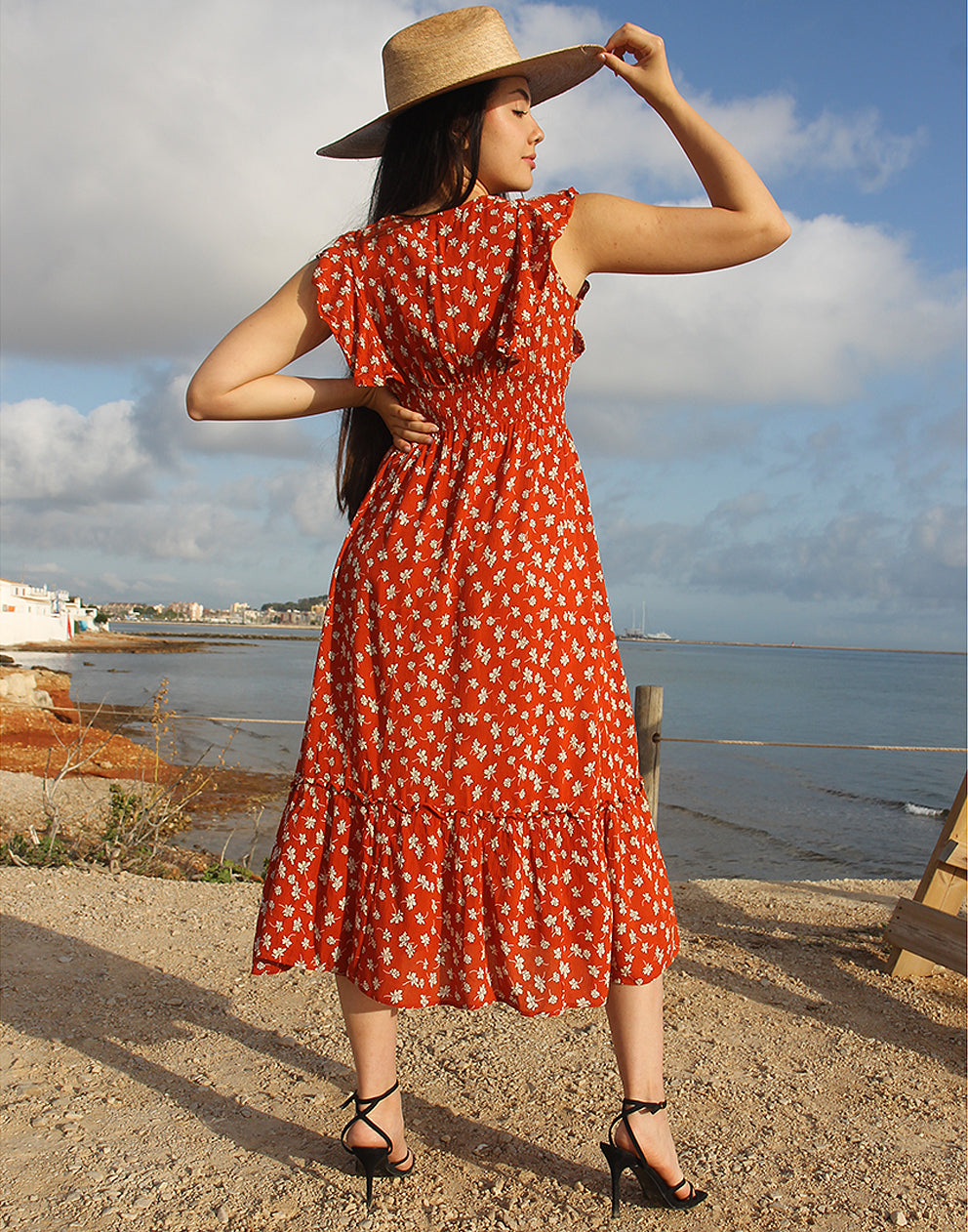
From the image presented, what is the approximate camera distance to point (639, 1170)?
1.60m

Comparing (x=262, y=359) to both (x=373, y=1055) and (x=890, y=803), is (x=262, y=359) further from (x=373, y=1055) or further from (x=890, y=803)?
(x=890, y=803)

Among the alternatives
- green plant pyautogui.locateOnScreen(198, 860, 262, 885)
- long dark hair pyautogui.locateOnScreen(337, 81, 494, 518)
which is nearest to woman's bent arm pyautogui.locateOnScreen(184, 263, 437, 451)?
long dark hair pyautogui.locateOnScreen(337, 81, 494, 518)

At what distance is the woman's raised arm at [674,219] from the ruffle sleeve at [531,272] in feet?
0.10

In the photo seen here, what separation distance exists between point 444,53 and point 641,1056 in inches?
69.3

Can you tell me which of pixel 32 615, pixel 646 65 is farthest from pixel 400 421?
pixel 32 615

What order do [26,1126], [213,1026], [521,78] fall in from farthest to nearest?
[213,1026] < [26,1126] < [521,78]

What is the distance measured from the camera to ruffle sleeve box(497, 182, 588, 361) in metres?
1.54

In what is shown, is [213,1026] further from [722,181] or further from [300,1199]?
[722,181]

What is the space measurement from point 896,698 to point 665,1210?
152 feet

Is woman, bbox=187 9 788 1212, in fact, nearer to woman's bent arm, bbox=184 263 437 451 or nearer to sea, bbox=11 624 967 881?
woman's bent arm, bbox=184 263 437 451

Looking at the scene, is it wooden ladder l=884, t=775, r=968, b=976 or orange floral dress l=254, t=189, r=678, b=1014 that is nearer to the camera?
orange floral dress l=254, t=189, r=678, b=1014

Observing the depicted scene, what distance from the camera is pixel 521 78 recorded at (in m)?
1.63

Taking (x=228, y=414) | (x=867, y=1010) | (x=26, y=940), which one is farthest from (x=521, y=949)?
(x=26, y=940)

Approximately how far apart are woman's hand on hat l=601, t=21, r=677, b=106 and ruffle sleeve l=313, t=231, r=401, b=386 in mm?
542
